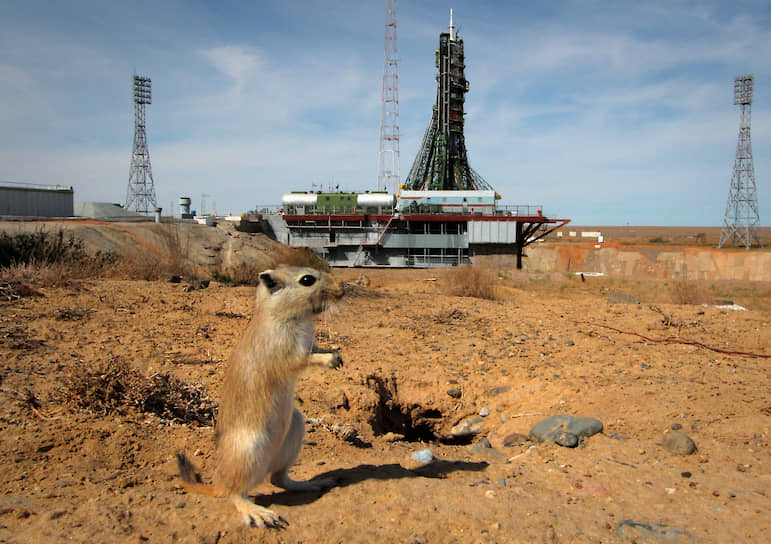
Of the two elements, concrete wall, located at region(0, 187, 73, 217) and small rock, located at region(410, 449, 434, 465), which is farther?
concrete wall, located at region(0, 187, 73, 217)

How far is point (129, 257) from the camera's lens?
12.6 meters

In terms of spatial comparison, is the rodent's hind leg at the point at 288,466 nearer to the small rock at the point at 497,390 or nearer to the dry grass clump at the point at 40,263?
the small rock at the point at 497,390

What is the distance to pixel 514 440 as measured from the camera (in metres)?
5.80

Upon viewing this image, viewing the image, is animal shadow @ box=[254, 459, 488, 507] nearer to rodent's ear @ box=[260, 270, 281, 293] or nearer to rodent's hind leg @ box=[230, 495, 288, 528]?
rodent's hind leg @ box=[230, 495, 288, 528]

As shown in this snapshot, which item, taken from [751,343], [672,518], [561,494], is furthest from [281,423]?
[751,343]

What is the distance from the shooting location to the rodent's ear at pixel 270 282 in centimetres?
356

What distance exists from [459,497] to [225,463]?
1.77m

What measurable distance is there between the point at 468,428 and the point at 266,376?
13.2ft

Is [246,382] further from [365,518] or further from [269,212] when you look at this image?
[269,212]

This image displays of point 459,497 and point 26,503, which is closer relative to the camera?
point 26,503

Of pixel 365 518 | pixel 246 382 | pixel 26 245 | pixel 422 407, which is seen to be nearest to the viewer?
pixel 365 518

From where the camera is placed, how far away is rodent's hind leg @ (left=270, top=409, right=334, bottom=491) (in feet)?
12.4

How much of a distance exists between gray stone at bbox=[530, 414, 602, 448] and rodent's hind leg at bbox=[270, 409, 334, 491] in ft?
9.32

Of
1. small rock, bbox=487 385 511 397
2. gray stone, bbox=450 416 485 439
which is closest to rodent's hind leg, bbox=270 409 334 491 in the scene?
gray stone, bbox=450 416 485 439
